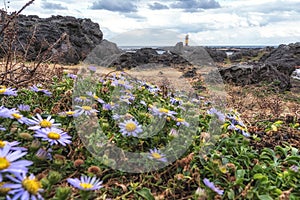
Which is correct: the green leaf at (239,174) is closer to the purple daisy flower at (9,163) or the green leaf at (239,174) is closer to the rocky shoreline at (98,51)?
the purple daisy flower at (9,163)

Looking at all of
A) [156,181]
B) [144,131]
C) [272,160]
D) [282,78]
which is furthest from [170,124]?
[282,78]

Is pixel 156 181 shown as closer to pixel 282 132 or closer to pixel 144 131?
pixel 144 131

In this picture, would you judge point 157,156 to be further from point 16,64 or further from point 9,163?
point 16,64

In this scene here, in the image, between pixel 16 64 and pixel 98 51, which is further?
pixel 98 51

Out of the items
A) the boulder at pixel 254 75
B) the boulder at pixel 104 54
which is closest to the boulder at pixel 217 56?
the boulder at pixel 104 54

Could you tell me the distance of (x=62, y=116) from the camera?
1867mm

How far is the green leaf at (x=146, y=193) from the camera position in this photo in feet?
4.82

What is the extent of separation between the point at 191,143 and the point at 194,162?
142 mm

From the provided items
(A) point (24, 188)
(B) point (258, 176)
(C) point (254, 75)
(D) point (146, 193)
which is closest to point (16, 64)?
(D) point (146, 193)

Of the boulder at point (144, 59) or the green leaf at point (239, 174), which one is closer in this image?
the green leaf at point (239, 174)

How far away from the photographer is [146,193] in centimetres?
149

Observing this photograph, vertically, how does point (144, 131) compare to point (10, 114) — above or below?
below

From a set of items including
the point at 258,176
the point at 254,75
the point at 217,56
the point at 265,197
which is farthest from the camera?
the point at 217,56

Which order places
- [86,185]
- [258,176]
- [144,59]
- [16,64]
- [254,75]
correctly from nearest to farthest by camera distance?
[86,185], [258,176], [16,64], [254,75], [144,59]
